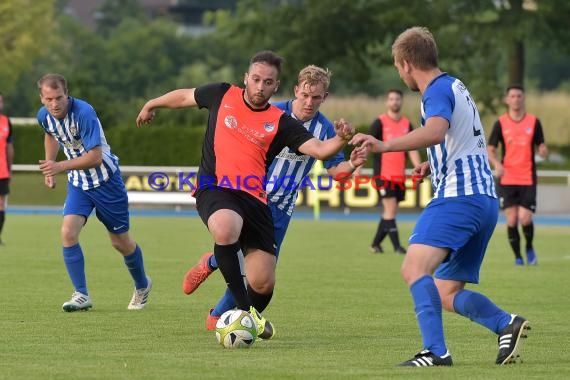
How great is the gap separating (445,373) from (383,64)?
35.1 meters

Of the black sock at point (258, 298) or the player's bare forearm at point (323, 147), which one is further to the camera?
the black sock at point (258, 298)

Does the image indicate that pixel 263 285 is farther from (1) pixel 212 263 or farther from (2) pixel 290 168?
(2) pixel 290 168

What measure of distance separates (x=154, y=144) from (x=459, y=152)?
103ft

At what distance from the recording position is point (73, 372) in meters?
7.44

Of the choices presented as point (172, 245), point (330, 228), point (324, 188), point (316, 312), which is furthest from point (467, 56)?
point (316, 312)

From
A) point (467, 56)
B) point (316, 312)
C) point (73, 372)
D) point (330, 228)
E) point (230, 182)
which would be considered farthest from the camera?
point (467, 56)

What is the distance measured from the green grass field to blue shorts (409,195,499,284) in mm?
587

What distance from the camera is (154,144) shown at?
38.8m

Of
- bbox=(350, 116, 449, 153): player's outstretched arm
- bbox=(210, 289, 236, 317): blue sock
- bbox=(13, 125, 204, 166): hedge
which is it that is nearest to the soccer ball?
bbox=(210, 289, 236, 317): blue sock

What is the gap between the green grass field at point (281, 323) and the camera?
7668mm

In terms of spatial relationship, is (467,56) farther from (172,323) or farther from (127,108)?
(172,323)

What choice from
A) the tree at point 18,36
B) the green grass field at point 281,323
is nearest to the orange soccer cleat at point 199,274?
the green grass field at point 281,323

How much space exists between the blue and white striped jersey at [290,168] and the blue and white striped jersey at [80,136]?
→ 1.83 m

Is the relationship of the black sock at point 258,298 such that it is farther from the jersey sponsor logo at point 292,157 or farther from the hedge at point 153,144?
the hedge at point 153,144
